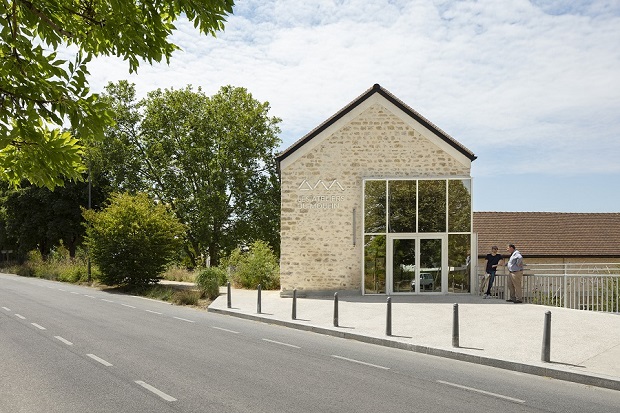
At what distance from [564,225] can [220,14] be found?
39.1 m

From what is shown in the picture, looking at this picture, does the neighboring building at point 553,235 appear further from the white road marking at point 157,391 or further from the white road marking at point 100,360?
the white road marking at point 157,391

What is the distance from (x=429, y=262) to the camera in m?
22.6

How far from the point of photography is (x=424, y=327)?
14.5 metres

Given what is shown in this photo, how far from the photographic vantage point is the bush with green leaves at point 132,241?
27.2 m

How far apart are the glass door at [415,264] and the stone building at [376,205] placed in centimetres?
4

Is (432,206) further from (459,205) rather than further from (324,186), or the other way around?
(324,186)

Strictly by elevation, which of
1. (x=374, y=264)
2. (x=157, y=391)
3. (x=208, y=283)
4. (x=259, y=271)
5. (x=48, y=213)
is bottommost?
(x=157, y=391)

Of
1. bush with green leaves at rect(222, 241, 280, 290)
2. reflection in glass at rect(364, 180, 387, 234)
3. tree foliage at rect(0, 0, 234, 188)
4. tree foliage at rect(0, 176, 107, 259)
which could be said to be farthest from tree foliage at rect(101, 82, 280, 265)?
tree foliage at rect(0, 0, 234, 188)

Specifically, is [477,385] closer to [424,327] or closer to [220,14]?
[424,327]

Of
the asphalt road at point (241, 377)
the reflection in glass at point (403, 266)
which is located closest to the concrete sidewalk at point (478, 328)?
the asphalt road at point (241, 377)

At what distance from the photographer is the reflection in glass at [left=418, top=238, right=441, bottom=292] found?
22594 mm

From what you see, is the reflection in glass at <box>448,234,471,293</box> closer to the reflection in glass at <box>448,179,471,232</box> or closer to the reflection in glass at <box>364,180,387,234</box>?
the reflection in glass at <box>448,179,471,232</box>

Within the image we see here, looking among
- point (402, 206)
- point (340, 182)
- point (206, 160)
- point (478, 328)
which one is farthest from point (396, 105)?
point (206, 160)

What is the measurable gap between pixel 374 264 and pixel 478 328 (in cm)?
863
